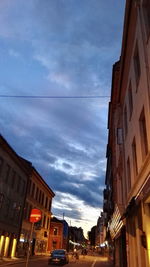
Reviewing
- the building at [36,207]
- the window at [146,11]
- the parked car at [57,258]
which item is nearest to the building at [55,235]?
the building at [36,207]

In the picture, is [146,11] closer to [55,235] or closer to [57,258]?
[57,258]

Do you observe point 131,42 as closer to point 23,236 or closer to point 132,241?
point 132,241

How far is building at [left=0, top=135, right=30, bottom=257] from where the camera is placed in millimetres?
29188

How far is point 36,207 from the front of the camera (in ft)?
143

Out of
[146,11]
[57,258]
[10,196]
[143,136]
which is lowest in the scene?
[57,258]

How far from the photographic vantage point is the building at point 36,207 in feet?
122

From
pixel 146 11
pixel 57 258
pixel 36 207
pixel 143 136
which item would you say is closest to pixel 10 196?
pixel 57 258

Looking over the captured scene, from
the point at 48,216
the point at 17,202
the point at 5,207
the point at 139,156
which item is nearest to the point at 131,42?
the point at 139,156

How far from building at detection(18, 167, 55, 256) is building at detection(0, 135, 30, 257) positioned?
97.7 inches

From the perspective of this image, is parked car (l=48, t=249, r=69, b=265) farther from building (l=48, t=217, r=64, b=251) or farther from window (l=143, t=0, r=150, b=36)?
building (l=48, t=217, r=64, b=251)

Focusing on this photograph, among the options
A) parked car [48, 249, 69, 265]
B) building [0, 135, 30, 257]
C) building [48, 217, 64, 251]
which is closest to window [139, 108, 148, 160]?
building [0, 135, 30, 257]

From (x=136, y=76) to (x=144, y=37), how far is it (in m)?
2.43

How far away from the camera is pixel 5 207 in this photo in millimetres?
30203

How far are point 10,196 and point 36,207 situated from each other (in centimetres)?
1305
